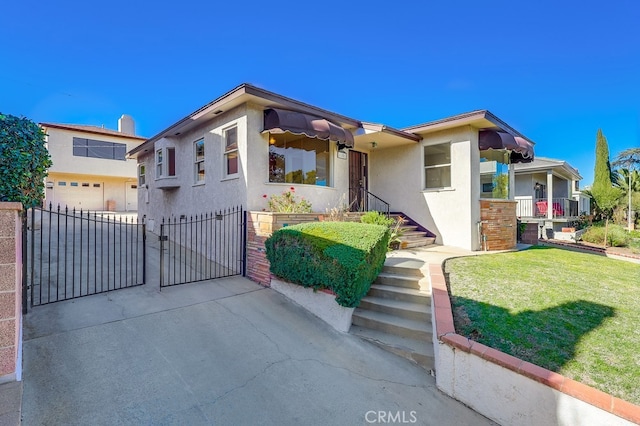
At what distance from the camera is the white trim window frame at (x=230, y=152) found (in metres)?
9.35

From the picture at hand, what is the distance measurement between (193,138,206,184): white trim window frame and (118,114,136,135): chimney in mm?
23399

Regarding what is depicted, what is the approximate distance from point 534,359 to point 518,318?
116 cm

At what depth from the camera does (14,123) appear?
356 centimetres

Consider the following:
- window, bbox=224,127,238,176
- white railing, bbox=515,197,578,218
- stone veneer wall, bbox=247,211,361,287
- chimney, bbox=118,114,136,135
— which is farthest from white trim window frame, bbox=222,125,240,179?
chimney, bbox=118,114,136,135

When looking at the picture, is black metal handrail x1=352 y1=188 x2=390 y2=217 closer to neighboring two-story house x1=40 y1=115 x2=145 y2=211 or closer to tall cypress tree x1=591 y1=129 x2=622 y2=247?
tall cypress tree x1=591 y1=129 x2=622 y2=247

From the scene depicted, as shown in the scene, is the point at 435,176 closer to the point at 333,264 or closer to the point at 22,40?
the point at 333,264

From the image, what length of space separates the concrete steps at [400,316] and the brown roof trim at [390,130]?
5.51m

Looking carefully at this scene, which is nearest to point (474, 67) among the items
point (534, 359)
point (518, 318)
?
point (518, 318)

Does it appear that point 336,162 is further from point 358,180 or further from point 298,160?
point 358,180

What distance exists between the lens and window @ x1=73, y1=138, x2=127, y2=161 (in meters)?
25.0

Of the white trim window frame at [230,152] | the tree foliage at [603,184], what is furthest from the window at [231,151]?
the tree foliage at [603,184]

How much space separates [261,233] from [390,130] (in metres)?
6.07

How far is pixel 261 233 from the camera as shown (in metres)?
7.77

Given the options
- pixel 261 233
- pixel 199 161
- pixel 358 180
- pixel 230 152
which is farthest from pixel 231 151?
pixel 358 180
